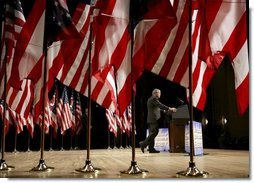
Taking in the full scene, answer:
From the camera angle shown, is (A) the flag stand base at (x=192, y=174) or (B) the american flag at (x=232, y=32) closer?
(A) the flag stand base at (x=192, y=174)

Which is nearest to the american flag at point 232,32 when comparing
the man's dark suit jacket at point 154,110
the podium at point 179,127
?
the man's dark suit jacket at point 154,110

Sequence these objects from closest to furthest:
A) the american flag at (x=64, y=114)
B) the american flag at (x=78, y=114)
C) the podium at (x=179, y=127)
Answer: the podium at (x=179, y=127) → the american flag at (x=64, y=114) → the american flag at (x=78, y=114)

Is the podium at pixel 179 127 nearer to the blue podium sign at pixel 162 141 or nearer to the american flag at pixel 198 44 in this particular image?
the blue podium sign at pixel 162 141

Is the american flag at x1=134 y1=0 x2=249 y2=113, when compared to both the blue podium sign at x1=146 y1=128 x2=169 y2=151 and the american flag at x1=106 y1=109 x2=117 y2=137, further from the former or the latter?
the american flag at x1=106 y1=109 x2=117 y2=137

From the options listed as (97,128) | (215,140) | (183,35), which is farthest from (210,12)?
(97,128)

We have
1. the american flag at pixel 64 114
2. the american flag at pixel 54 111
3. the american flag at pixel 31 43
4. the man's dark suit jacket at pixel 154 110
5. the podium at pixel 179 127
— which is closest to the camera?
the american flag at pixel 31 43

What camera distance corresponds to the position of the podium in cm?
609

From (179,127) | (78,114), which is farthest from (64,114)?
(179,127)

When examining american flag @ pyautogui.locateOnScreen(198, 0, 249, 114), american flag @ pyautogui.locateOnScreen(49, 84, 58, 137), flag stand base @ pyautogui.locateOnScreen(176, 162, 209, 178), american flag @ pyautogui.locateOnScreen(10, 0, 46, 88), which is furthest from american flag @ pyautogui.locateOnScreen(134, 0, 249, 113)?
american flag @ pyautogui.locateOnScreen(49, 84, 58, 137)

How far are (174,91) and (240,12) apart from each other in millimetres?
8464

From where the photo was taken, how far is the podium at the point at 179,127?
609 cm

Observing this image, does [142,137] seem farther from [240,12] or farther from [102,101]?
[240,12]

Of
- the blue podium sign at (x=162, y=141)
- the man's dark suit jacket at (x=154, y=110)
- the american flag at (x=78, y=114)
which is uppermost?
the american flag at (x=78, y=114)

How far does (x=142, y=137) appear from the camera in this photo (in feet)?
41.3
